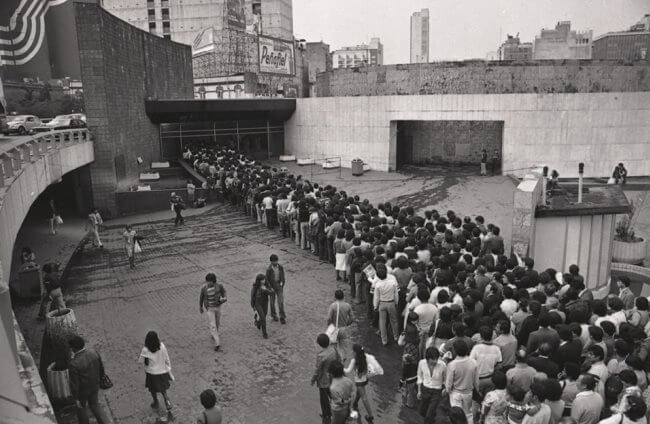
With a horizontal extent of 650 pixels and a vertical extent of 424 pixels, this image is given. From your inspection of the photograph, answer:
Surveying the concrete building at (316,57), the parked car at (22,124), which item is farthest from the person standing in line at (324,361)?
the concrete building at (316,57)

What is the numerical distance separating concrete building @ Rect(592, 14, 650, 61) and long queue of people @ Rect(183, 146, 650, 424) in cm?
6339

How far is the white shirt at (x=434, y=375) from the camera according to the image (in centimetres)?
652

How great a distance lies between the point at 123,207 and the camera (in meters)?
23.9

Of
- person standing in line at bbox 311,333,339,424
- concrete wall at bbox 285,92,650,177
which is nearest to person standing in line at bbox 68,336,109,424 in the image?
person standing in line at bbox 311,333,339,424

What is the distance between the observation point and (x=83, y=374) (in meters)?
6.64

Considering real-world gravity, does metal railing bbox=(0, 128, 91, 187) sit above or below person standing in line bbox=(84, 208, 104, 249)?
above

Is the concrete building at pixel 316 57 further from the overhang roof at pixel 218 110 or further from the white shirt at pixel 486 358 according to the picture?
the white shirt at pixel 486 358

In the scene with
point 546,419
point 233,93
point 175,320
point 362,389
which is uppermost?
point 233,93

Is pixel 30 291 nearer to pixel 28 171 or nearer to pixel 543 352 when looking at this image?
pixel 28 171

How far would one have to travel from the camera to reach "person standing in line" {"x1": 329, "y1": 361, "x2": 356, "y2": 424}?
611 centimetres

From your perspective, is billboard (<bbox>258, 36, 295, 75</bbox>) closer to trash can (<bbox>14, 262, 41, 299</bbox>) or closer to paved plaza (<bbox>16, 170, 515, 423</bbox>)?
paved plaza (<bbox>16, 170, 515, 423</bbox>)

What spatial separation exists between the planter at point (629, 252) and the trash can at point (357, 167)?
14713 millimetres

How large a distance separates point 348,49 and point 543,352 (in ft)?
539

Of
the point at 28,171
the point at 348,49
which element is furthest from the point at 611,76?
the point at 348,49
